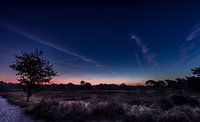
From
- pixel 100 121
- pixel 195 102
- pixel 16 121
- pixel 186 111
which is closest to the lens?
pixel 186 111

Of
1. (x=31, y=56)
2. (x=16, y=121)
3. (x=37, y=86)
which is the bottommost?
(x=16, y=121)

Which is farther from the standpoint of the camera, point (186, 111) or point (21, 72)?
point (21, 72)

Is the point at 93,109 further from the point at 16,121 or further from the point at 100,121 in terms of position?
the point at 16,121

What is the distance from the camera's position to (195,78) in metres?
100

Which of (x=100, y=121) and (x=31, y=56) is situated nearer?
(x=100, y=121)

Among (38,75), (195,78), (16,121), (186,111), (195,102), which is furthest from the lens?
(195,78)

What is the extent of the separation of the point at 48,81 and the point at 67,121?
26849mm

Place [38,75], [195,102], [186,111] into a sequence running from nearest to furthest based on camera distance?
[186,111] → [195,102] → [38,75]

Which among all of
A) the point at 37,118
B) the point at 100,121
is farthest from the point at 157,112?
the point at 37,118

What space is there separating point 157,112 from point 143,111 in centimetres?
79

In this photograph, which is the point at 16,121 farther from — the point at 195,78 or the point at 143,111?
the point at 195,78

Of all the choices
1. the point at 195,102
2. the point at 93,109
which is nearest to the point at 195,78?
the point at 195,102

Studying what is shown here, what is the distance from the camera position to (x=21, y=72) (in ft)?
132

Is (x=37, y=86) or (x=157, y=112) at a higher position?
(x=37, y=86)
